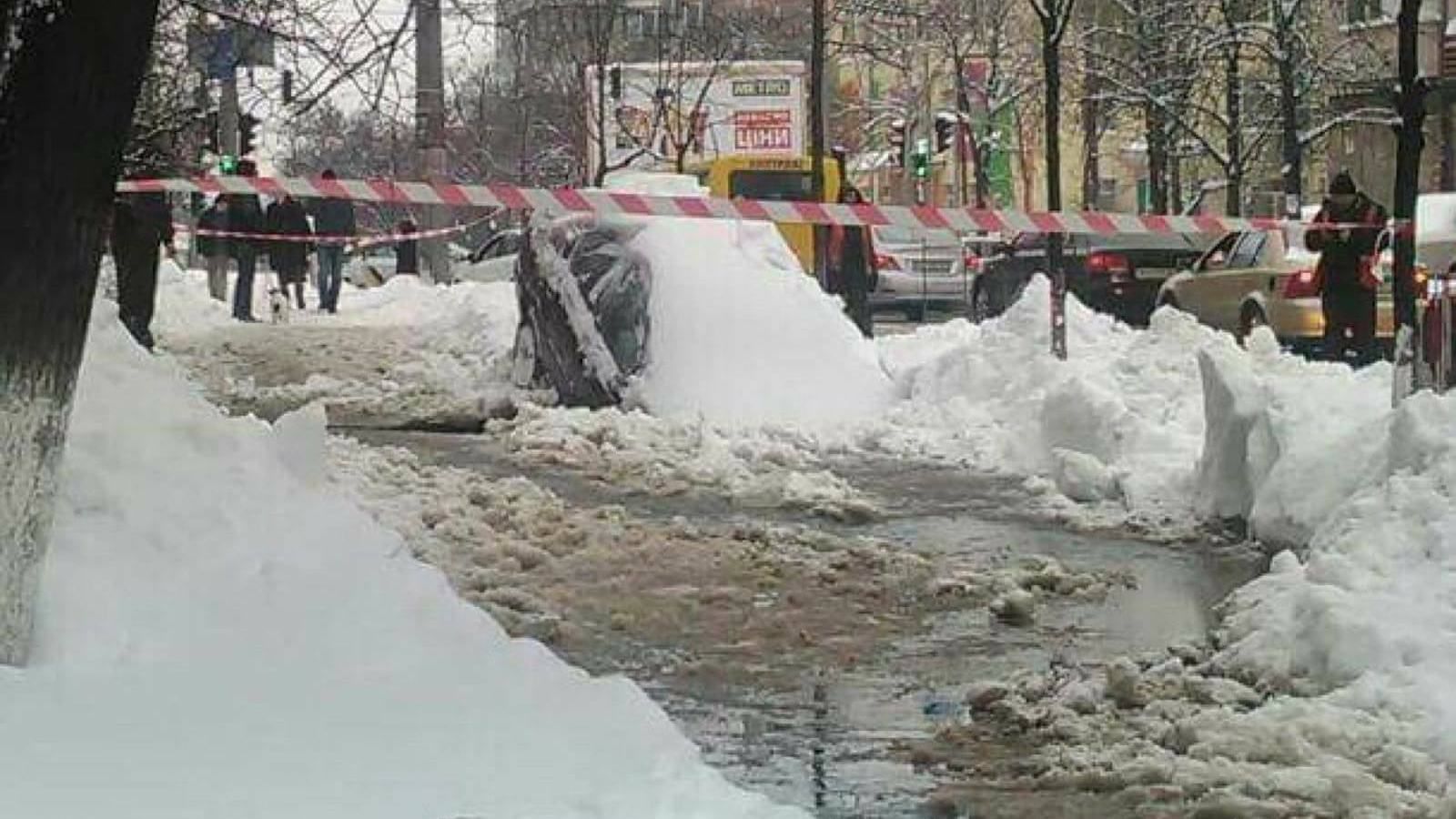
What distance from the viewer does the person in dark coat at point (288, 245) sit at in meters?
24.5

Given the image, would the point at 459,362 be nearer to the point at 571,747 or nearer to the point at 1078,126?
the point at 571,747

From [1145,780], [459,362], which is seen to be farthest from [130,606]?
[459,362]

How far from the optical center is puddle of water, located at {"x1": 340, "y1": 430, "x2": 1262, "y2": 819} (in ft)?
18.7

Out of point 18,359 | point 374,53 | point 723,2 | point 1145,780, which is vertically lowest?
point 1145,780

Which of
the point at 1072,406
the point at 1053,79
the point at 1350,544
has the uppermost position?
the point at 1053,79

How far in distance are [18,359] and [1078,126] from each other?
4366cm

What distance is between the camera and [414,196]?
11.9 m

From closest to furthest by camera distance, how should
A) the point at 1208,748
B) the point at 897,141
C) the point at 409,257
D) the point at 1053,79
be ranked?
the point at 1208,748 → the point at 1053,79 → the point at 409,257 → the point at 897,141

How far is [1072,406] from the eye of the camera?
39.4ft

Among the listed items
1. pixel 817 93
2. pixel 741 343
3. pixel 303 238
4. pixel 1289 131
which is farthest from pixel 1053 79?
pixel 303 238

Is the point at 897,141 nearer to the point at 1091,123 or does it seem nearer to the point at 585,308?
the point at 1091,123

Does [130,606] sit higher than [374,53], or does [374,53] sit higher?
[374,53]

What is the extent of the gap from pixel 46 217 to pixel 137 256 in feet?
33.4

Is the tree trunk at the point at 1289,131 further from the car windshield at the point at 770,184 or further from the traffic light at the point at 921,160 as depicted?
the traffic light at the point at 921,160
